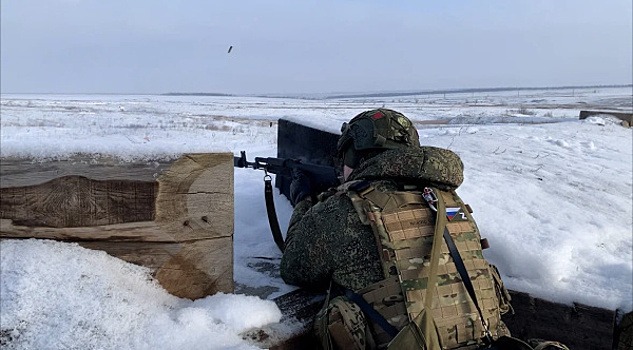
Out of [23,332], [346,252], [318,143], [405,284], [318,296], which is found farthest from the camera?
[318,143]

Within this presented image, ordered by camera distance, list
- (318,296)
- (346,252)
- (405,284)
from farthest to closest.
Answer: (318,296) → (346,252) → (405,284)

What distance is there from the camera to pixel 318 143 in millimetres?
4422

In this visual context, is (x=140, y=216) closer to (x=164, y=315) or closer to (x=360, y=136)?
(x=164, y=315)

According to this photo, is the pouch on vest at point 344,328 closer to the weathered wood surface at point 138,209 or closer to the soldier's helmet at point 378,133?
the weathered wood surface at point 138,209

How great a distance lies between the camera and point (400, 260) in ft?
7.25

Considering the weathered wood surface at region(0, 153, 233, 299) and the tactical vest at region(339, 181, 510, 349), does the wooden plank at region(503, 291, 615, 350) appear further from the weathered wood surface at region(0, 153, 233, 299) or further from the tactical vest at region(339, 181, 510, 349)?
the weathered wood surface at region(0, 153, 233, 299)

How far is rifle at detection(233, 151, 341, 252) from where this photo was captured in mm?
3529

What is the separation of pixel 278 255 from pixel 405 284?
1387 mm

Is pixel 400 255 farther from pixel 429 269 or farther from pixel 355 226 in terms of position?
pixel 355 226

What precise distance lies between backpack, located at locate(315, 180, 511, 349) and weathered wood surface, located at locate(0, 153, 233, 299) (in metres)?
0.56

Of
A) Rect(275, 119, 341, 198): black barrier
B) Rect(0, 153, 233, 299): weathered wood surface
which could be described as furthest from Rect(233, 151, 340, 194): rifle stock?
Rect(0, 153, 233, 299): weathered wood surface

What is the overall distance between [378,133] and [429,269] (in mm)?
764

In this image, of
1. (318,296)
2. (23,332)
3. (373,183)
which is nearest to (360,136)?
(373,183)

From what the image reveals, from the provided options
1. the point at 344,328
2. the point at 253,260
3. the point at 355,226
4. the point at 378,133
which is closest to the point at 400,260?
the point at 355,226
